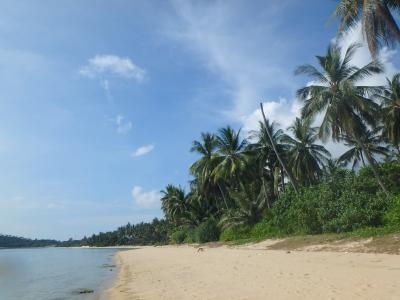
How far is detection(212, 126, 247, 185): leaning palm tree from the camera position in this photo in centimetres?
3422

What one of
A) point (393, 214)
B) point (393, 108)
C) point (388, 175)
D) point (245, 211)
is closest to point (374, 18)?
point (393, 214)

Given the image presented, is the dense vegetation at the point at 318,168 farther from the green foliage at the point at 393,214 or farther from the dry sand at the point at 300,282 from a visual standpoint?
the dry sand at the point at 300,282

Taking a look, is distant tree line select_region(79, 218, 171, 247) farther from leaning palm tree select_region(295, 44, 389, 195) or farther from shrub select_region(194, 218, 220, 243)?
leaning palm tree select_region(295, 44, 389, 195)

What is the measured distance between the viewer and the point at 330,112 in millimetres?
23109

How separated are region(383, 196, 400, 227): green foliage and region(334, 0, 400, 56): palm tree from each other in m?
7.83

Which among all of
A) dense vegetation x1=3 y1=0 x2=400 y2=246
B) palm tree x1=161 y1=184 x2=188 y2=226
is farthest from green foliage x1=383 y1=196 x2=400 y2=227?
palm tree x1=161 y1=184 x2=188 y2=226

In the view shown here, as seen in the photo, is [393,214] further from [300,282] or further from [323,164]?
[323,164]

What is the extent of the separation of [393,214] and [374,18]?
8.85 meters

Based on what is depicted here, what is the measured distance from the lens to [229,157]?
3503 cm

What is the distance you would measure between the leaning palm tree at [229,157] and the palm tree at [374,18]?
68.0ft

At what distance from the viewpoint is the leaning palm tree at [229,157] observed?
112 ft

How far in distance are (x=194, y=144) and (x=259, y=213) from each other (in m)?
11.3

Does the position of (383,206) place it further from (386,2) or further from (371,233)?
(386,2)

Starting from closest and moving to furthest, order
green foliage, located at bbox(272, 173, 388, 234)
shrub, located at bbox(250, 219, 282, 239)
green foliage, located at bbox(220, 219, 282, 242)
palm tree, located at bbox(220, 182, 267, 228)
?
green foliage, located at bbox(272, 173, 388, 234) → shrub, located at bbox(250, 219, 282, 239) → green foliage, located at bbox(220, 219, 282, 242) → palm tree, located at bbox(220, 182, 267, 228)
